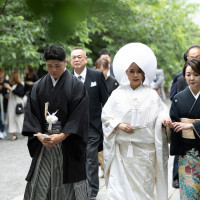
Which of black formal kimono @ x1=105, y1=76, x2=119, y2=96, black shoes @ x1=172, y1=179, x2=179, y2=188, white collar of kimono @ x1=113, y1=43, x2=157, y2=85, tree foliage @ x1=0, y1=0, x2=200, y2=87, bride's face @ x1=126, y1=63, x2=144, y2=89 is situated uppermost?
tree foliage @ x1=0, y1=0, x2=200, y2=87

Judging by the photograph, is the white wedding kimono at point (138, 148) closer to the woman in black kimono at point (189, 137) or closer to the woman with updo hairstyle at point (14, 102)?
the woman in black kimono at point (189, 137)

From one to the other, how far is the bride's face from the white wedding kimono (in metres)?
0.11

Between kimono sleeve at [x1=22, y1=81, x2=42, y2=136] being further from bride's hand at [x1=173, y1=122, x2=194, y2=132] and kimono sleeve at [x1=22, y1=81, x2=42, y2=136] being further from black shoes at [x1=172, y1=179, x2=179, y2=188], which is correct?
black shoes at [x1=172, y1=179, x2=179, y2=188]

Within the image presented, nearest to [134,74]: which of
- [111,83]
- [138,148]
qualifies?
[138,148]

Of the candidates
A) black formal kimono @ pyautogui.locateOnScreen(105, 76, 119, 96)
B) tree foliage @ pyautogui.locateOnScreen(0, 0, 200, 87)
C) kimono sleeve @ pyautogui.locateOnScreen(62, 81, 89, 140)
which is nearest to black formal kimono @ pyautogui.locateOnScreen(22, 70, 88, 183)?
kimono sleeve @ pyautogui.locateOnScreen(62, 81, 89, 140)

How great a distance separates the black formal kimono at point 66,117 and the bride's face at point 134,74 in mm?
552

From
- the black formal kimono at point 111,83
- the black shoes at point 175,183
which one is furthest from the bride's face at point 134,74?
the black formal kimono at point 111,83

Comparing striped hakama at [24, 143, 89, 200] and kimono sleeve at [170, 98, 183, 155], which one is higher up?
kimono sleeve at [170, 98, 183, 155]

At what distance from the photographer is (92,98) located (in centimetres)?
507

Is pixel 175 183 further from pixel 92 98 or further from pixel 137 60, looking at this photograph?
pixel 137 60

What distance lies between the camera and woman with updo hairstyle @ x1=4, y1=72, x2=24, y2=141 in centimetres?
966

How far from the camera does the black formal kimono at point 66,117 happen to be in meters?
3.75

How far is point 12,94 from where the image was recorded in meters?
9.88

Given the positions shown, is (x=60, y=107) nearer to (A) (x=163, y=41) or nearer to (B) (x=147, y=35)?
(B) (x=147, y=35)
